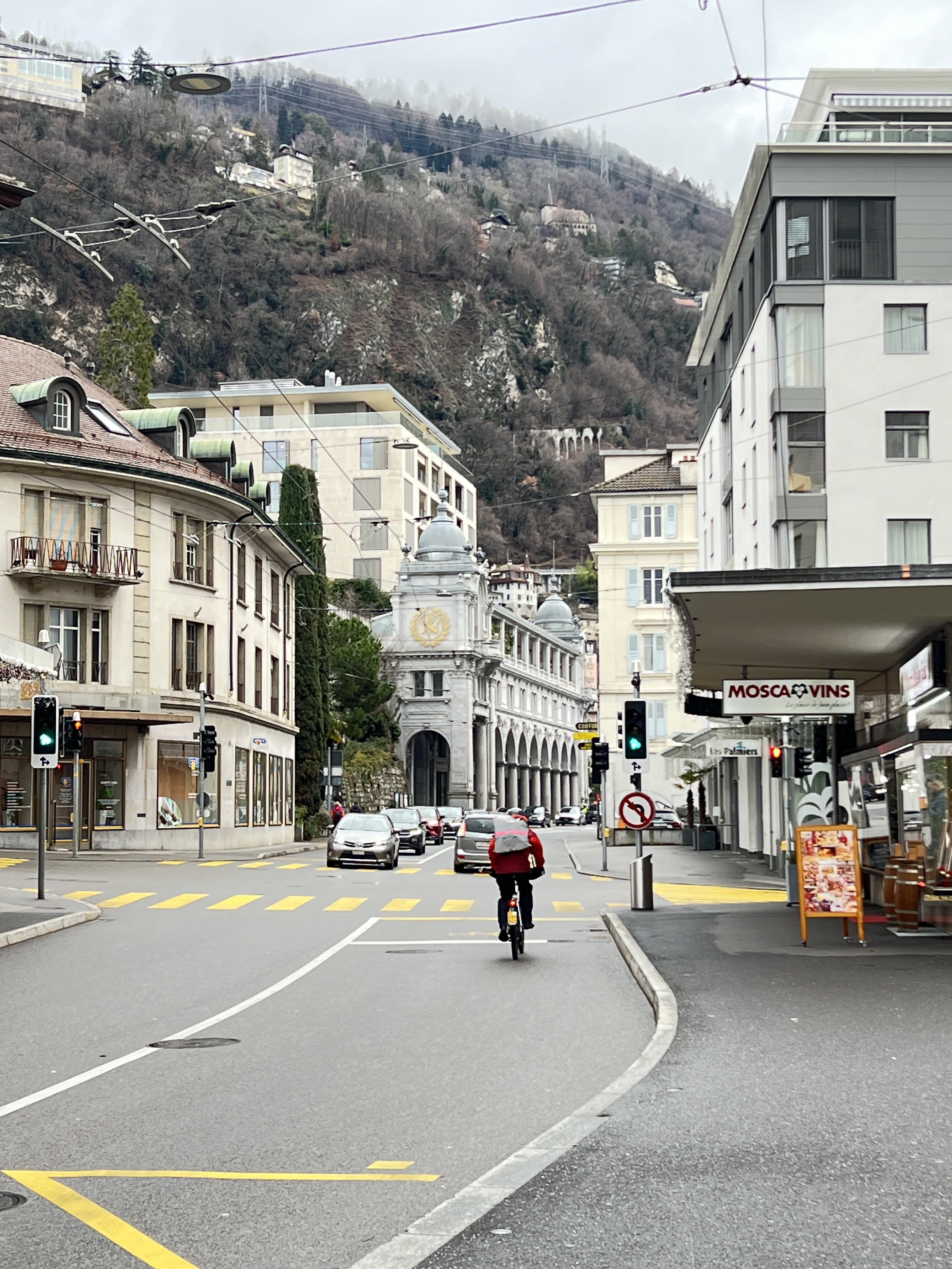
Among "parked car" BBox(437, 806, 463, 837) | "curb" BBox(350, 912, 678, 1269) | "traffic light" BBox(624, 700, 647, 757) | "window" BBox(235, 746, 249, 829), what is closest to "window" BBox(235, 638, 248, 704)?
"window" BBox(235, 746, 249, 829)

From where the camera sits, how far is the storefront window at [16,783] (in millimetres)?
47188

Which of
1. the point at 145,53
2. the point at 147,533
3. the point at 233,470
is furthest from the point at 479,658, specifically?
the point at 145,53

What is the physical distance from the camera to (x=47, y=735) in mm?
26578

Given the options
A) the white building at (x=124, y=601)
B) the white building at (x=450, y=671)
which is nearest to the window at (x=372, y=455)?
the white building at (x=450, y=671)

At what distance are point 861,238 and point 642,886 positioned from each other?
886 inches

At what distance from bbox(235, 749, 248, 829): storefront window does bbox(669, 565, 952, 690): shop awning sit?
31136mm

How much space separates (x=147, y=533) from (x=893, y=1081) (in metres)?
43.4

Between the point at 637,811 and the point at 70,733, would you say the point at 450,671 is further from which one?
the point at 637,811

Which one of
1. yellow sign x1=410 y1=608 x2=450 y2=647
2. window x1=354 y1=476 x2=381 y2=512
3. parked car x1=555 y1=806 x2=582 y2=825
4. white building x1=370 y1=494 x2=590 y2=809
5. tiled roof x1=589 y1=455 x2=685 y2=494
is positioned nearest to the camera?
tiled roof x1=589 y1=455 x2=685 y2=494

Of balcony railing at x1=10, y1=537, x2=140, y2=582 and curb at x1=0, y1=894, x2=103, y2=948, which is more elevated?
balcony railing at x1=10, y1=537, x2=140, y2=582

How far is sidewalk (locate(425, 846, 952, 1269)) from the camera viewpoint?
5719 mm

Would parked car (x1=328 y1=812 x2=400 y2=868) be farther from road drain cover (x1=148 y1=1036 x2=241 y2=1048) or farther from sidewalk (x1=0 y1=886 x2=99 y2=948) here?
road drain cover (x1=148 y1=1036 x2=241 y2=1048)

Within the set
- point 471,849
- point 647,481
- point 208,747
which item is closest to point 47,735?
point 471,849

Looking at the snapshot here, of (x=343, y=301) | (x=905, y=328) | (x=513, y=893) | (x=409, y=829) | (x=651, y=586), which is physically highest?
(x=343, y=301)
